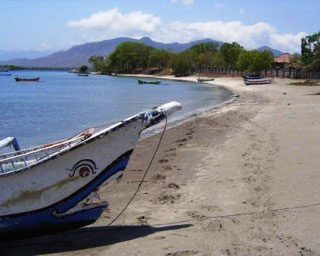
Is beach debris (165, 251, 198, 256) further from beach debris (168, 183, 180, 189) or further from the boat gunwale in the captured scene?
beach debris (168, 183, 180, 189)

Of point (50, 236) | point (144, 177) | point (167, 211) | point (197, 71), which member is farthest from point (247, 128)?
point (197, 71)

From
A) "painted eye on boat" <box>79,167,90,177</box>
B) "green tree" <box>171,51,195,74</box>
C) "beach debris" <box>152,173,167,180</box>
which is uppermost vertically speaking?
"green tree" <box>171,51,195,74</box>

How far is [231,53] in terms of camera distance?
10725 cm

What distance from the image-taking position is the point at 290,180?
8852mm

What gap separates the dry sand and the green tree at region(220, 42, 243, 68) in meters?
96.1

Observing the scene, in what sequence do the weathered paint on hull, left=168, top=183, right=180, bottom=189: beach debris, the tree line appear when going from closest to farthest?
the weathered paint on hull, left=168, top=183, right=180, bottom=189: beach debris, the tree line

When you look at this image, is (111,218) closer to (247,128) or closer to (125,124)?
(125,124)

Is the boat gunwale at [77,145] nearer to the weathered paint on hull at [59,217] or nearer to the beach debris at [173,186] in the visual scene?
the weathered paint on hull at [59,217]

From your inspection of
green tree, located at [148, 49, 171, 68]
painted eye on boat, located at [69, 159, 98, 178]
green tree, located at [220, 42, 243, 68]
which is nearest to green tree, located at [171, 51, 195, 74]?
green tree, located at [220, 42, 243, 68]

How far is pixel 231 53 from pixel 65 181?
10369 cm

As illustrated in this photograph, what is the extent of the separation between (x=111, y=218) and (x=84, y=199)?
835 millimetres

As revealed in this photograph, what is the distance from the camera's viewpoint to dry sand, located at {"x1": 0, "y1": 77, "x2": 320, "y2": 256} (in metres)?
6.09

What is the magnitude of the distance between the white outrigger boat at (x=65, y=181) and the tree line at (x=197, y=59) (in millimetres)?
36469

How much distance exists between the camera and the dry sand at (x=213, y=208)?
6094 millimetres
